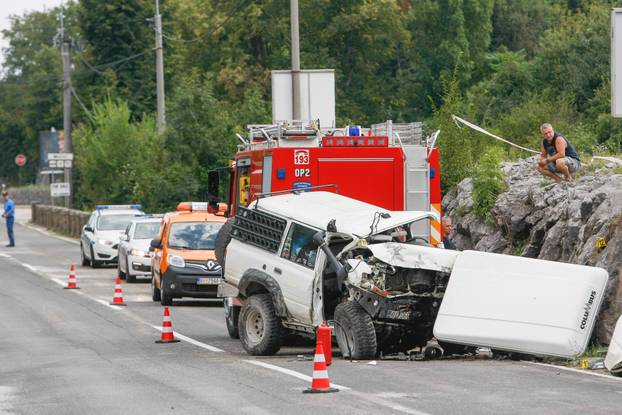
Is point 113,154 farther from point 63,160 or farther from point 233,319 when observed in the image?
point 233,319

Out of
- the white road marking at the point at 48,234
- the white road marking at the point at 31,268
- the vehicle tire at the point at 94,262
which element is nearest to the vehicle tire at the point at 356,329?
the white road marking at the point at 31,268

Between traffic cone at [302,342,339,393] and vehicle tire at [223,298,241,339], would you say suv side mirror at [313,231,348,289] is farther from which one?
vehicle tire at [223,298,241,339]

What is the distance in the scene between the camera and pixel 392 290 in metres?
15.3

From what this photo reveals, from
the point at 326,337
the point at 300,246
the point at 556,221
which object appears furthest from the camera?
the point at 556,221

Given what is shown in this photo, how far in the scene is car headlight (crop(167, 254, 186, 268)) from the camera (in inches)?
995

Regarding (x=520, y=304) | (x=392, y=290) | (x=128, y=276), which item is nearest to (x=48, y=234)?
(x=128, y=276)

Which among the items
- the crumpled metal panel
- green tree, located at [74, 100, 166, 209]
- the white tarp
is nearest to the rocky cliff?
Answer: the white tarp

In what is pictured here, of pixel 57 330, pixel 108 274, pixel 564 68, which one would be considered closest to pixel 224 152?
pixel 108 274

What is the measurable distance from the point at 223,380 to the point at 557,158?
8657 mm

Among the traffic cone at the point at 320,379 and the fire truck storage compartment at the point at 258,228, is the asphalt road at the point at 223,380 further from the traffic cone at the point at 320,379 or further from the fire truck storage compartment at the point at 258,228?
the fire truck storage compartment at the point at 258,228

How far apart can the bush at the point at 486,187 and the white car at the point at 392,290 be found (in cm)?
729

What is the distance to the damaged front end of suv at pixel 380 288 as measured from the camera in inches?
597

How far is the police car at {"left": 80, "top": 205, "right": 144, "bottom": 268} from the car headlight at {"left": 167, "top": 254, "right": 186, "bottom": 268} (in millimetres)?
11375

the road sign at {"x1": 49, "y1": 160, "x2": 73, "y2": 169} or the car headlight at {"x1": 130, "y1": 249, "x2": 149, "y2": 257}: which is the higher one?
the road sign at {"x1": 49, "y1": 160, "x2": 73, "y2": 169}
